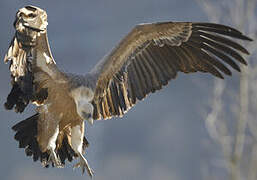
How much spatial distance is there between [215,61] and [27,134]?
5.70 feet

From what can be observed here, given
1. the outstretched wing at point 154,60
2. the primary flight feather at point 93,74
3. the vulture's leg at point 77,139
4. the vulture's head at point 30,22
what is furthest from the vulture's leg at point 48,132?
the vulture's head at point 30,22

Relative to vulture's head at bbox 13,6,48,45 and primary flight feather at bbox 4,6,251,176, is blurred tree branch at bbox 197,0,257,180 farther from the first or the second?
vulture's head at bbox 13,6,48,45

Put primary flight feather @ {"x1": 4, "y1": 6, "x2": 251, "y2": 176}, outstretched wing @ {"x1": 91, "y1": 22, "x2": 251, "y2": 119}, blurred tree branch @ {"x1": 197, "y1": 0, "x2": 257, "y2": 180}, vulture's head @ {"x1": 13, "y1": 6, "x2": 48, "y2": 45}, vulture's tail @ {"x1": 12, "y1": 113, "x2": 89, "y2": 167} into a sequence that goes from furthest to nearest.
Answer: blurred tree branch @ {"x1": 197, "y1": 0, "x2": 257, "y2": 180} < outstretched wing @ {"x1": 91, "y1": 22, "x2": 251, "y2": 119} < vulture's tail @ {"x1": 12, "y1": 113, "x2": 89, "y2": 167} < primary flight feather @ {"x1": 4, "y1": 6, "x2": 251, "y2": 176} < vulture's head @ {"x1": 13, "y1": 6, "x2": 48, "y2": 45}

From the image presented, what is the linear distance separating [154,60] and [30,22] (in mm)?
1540

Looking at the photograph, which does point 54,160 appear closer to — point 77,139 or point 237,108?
point 77,139

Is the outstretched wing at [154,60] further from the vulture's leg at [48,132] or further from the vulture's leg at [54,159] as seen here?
the vulture's leg at [54,159]

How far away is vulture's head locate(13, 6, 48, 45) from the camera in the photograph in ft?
17.6

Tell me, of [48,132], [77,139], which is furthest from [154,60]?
[48,132]

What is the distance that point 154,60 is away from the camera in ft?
21.8

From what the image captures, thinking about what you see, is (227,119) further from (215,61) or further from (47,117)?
(47,117)

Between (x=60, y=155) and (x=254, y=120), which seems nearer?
(x=60, y=155)

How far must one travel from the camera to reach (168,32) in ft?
21.5

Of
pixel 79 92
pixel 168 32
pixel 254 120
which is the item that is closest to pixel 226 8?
pixel 254 120

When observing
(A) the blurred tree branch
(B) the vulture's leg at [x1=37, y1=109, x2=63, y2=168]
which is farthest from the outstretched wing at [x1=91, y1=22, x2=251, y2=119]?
(A) the blurred tree branch
